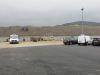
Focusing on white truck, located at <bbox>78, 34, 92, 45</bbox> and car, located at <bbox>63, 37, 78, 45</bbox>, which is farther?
car, located at <bbox>63, 37, 78, 45</bbox>

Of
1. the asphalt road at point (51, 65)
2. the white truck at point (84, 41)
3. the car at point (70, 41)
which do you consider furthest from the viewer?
the car at point (70, 41)

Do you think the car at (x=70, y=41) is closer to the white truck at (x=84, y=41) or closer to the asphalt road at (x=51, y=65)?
the white truck at (x=84, y=41)

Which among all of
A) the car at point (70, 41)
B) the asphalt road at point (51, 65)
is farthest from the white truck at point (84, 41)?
the asphalt road at point (51, 65)

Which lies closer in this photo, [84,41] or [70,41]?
[84,41]

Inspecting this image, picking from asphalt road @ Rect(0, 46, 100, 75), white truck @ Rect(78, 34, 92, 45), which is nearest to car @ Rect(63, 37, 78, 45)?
Answer: white truck @ Rect(78, 34, 92, 45)

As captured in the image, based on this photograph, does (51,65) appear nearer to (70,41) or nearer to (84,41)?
(84,41)

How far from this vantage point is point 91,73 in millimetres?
15992

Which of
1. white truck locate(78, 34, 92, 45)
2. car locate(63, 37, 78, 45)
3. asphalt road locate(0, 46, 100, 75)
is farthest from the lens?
car locate(63, 37, 78, 45)

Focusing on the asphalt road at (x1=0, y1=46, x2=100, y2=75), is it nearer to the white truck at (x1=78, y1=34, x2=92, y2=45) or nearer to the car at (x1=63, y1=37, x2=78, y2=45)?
the white truck at (x1=78, y1=34, x2=92, y2=45)

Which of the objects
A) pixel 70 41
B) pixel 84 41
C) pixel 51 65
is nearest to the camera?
pixel 51 65

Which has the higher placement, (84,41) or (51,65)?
(84,41)

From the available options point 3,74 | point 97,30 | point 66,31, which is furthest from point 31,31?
point 3,74

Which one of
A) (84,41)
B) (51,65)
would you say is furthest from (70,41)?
(51,65)

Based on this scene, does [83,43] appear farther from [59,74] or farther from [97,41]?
[59,74]
